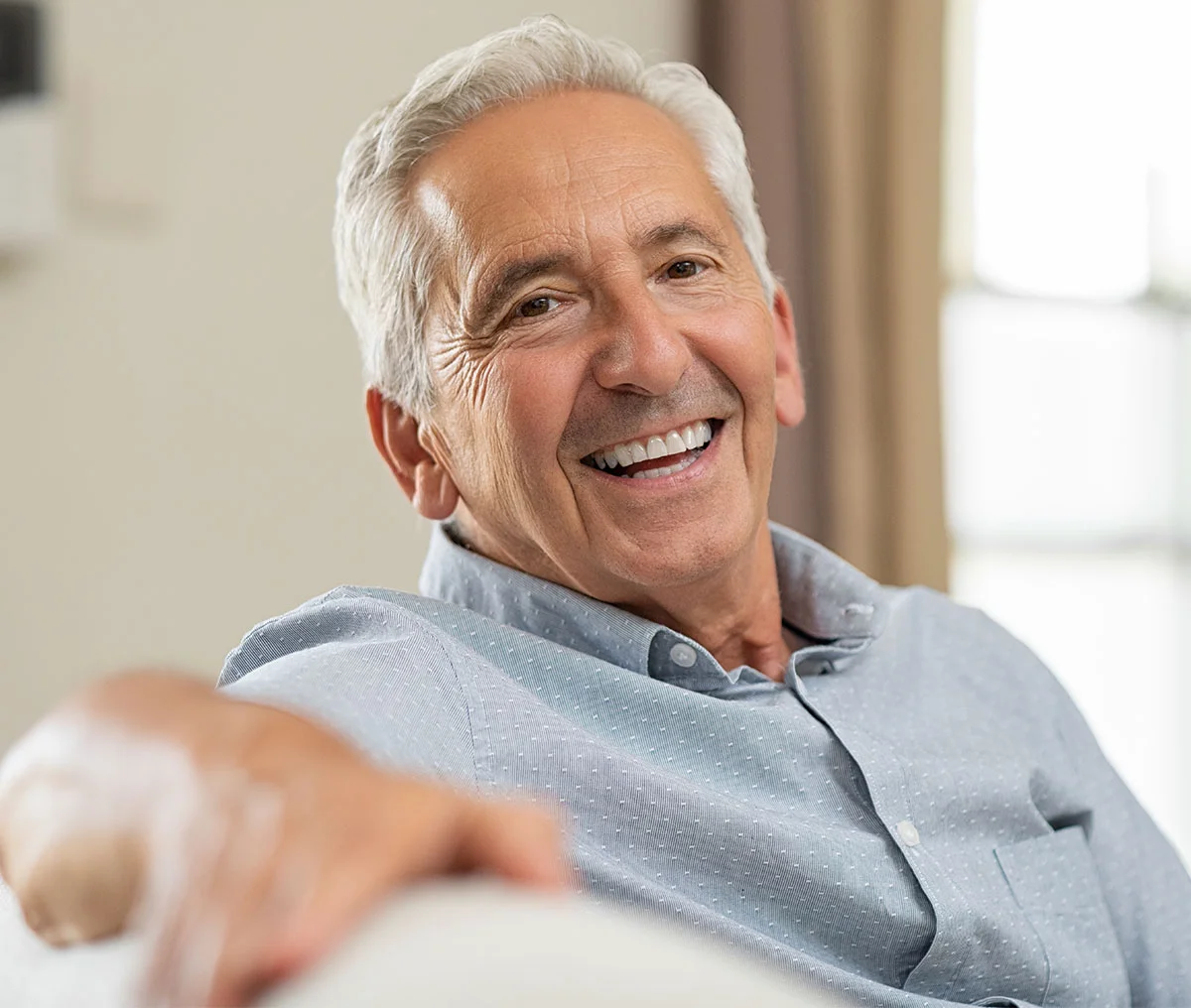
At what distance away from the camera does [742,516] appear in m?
1.39

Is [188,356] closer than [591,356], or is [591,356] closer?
[591,356]

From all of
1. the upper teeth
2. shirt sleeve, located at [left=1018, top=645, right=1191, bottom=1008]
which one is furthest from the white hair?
shirt sleeve, located at [left=1018, top=645, right=1191, bottom=1008]

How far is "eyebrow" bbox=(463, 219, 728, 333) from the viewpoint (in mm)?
1356

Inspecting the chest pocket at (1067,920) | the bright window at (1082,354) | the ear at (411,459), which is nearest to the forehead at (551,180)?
the ear at (411,459)

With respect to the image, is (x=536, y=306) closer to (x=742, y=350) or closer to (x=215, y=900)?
(x=742, y=350)

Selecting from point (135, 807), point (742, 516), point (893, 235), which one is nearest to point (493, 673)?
point (742, 516)

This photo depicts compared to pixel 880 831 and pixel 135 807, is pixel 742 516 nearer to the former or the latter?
pixel 880 831

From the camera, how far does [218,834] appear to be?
515mm

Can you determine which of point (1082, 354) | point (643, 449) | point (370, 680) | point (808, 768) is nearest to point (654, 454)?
point (643, 449)

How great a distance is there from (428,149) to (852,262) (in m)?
1.66

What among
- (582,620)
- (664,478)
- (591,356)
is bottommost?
(582,620)

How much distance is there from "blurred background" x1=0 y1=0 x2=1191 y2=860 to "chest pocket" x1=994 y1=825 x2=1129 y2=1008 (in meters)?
Result: 1.38

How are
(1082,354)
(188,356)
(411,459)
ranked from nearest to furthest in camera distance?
1. (411,459)
2. (188,356)
3. (1082,354)

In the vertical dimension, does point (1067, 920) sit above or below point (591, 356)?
below
